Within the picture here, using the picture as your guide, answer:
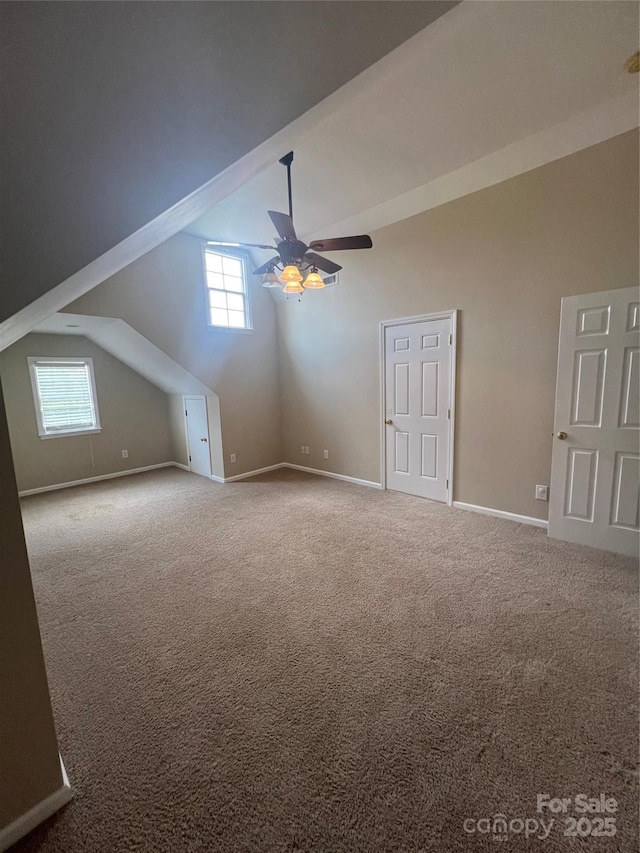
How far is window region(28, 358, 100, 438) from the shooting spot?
475 centimetres

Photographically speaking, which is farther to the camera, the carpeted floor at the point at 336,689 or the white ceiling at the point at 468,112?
the white ceiling at the point at 468,112

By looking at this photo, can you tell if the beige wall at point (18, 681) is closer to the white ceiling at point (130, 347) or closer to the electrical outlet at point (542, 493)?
the white ceiling at point (130, 347)

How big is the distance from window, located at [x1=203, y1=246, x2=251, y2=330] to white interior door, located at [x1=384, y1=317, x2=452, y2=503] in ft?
7.64

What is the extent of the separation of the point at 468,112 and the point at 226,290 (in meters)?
3.49

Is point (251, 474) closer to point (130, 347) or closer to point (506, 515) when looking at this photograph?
point (130, 347)

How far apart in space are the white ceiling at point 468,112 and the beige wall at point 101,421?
294cm

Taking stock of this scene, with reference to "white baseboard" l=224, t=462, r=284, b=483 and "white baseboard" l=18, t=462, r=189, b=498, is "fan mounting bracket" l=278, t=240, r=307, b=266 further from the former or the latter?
"white baseboard" l=18, t=462, r=189, b=498

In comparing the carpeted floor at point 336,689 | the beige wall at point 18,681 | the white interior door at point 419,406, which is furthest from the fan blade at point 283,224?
the carpeted floor at point 336,689

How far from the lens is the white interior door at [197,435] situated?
5.21 meters

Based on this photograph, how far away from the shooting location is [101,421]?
5277mm

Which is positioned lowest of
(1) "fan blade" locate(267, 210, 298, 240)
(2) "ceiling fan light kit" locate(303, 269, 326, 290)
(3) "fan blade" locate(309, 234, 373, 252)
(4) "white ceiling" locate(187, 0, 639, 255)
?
(2) "ceiling fan light kit" locate(303, 269, 326, 290)

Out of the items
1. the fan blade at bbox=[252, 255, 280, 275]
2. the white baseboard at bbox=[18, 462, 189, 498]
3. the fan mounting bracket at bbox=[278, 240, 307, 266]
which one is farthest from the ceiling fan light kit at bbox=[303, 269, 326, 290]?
the white baseboard at bbox=[18, 462, 189, 498]

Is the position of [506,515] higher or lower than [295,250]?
lower

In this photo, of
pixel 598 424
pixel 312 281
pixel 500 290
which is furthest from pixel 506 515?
pixel 312 281
